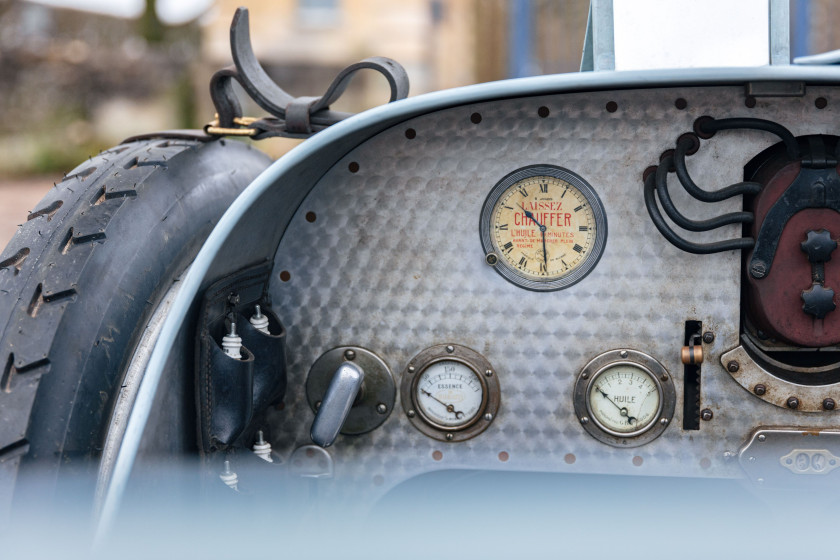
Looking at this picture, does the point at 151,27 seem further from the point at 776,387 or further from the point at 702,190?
the point at 776,387

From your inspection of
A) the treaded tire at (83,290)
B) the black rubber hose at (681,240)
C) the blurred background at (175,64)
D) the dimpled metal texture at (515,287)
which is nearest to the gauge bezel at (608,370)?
the dimpled metal texture at (515,287)

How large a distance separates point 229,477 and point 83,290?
16.3 inches

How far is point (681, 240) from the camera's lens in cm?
174

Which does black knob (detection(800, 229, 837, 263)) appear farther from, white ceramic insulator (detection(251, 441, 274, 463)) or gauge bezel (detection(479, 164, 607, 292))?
white ceramic insulator (detection(251, 441, 274, 463))

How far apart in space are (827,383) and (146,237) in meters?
1.35

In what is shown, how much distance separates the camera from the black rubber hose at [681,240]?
1724mm

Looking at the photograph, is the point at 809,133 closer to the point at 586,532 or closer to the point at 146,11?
the point at 586,532

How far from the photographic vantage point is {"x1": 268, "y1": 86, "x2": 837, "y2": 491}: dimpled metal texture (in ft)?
5.82

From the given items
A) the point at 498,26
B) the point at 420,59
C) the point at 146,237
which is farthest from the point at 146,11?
the point at 146,237

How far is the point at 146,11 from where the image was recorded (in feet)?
43.8

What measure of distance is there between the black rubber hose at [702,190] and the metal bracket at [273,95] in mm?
562

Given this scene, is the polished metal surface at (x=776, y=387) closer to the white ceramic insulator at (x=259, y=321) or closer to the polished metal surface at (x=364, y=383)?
the polished metal surface at (x=364, y=383)

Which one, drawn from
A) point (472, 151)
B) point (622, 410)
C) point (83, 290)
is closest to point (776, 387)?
point (622, 410)

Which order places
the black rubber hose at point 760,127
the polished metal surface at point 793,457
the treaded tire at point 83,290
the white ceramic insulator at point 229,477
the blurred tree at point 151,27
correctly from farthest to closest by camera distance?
the blurred tree at point 151,27, the polished metal surface at point 793,457, the black rubber hose at point 760,127, the white ceramic insulator at point 229,477, the treaded tire at point 83,290
